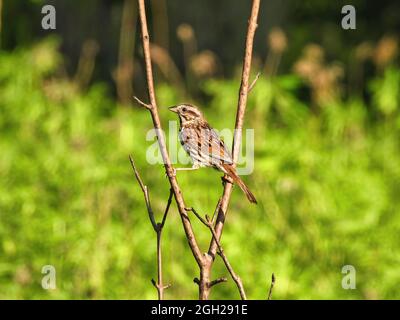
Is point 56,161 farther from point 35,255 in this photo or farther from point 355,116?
point 355,116

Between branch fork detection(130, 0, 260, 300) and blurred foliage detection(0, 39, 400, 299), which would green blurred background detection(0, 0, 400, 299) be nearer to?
blurred foliage detection(0, 39, 400, 299)

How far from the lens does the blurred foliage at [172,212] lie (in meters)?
6.68

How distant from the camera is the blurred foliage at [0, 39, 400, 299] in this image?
21.9 ft

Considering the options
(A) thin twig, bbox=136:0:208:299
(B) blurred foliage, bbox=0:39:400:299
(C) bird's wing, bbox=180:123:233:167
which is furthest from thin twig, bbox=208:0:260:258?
(B) blurred foliage, bbox=0:39:400:299

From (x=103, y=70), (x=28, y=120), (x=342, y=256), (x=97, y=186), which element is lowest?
(x=342, y=256)

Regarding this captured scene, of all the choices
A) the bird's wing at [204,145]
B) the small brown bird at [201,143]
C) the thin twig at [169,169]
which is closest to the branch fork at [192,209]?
the thin twig at [169,169]

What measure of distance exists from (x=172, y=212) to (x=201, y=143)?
7.57 feet

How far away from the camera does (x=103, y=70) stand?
12.4 m

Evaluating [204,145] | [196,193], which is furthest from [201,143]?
[196,193]

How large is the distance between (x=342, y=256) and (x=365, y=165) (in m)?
1.81

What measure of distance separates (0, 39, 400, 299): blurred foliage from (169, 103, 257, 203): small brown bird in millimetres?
1887

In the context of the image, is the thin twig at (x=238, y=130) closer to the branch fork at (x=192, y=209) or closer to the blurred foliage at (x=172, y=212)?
the branch fork at (x=192, y=209)

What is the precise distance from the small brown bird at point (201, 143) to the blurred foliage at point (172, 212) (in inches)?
74.3

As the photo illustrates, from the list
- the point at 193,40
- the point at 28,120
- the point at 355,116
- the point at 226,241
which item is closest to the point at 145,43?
the point at 226,241
